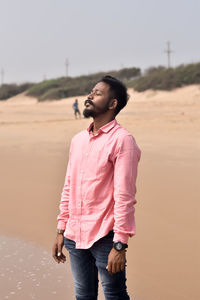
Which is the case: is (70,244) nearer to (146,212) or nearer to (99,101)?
(99,101)

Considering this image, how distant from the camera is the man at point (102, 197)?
7.95 ft

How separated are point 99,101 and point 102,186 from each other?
1.57 ft

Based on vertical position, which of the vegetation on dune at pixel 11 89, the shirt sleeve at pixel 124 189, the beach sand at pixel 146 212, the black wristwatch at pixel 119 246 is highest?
the shirt sleeve at pixel 124 189

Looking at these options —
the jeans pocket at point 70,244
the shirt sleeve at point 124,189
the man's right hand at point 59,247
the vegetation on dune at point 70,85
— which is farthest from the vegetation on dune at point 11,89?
the shirt sleeve at point 124,189

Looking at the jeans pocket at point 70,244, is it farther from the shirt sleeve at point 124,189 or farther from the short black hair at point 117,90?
the short black hair at point 117,90

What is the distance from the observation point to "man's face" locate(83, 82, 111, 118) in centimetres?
261

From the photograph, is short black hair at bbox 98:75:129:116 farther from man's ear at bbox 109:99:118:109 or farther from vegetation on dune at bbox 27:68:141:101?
vegetation on dune at bbox 27:68:141:101

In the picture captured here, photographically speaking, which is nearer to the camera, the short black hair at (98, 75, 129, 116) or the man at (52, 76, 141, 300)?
the man at (52, 76, 141, 300)

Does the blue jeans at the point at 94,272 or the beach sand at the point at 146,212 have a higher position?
the blue jeans at the point at 94,272


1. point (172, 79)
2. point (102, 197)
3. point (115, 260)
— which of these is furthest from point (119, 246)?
point (172, 79)

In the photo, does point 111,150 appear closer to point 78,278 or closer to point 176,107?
point 78,278

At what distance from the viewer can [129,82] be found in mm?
48719

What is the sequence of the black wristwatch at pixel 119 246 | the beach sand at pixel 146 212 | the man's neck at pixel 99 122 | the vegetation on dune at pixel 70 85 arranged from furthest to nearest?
1. the vegetation on dune at pixel 70 85
2. the beach sand at pixel 146 212
3. the man's neck at pixel 99 122
4. the black wristwatch at pixel 119 246

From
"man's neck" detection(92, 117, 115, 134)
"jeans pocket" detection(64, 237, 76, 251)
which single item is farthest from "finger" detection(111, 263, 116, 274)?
"man's neck" detection(92, 117, 115, 134)
